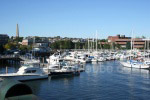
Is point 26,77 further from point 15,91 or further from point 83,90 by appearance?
point 15,91

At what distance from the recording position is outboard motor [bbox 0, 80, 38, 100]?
32.9 ft

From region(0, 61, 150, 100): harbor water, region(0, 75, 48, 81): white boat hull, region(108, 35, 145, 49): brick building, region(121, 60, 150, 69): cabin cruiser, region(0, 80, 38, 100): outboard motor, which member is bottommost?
region(0, 61, 150, 100): harbor water

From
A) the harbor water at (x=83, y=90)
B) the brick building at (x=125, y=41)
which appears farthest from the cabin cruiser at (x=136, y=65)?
the brick building at (x=125, y=41)

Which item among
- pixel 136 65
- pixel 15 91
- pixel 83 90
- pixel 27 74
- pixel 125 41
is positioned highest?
pixel 125 41

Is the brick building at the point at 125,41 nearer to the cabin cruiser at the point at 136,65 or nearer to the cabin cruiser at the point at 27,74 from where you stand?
the cabin cruiser at the point at 136,65

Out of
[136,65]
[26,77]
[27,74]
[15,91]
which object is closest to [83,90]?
[26,77]

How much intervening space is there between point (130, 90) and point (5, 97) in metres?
25.4

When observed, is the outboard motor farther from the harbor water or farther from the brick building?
the brick building

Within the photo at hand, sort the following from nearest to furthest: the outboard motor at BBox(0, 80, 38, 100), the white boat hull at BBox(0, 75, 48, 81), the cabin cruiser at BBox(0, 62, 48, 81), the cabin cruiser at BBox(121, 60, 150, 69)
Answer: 1. the outboard motor at BBox(0, 80, 38, 100)
2. the white boat hull at BBox(0, 75, 48, 81)
3. the cabin cruiser at BBox(0, 62, 48, 81)
4. the cabin cruiser at BBox(121, 60, 150, 69)

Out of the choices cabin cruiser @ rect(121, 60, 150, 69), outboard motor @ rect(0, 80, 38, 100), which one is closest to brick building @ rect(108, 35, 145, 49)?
cabin cruiser @ rect(121, 60, 150, 69)

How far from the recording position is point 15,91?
10656 millimetres

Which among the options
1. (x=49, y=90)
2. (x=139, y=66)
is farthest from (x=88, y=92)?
(x=139, y=66)

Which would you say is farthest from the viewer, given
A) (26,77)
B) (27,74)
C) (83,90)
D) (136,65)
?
(136,65)

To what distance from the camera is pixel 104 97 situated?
2816 centimetres
